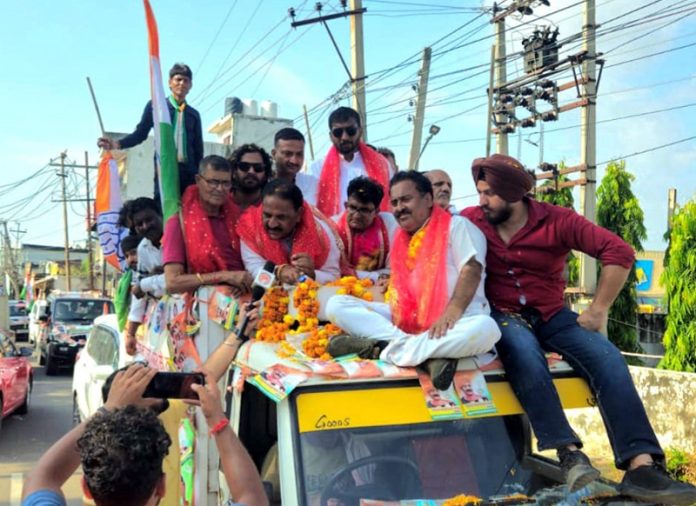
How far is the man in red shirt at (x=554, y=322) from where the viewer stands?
2871 millimetres

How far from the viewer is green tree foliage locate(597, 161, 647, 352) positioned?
16328 mm

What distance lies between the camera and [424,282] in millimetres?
3357

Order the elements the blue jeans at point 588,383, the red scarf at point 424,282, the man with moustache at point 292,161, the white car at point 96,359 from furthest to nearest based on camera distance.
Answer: the white car at point 96,359
the man with moustache at point 292,161
the red scarf at point 424,282
the blue jeans at point 588,383

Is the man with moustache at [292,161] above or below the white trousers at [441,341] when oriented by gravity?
above

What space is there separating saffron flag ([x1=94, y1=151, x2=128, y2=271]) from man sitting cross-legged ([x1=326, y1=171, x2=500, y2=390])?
3997mm

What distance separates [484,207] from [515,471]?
1267mm

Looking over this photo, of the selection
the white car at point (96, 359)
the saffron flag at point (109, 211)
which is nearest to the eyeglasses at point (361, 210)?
the white car at point (96, 359)

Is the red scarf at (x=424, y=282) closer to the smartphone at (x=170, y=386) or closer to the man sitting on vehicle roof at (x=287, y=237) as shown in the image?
the man sitting on vehicle roof at (x=287, y=237)

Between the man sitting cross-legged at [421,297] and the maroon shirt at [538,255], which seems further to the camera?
the maroon shirt at [538,255]

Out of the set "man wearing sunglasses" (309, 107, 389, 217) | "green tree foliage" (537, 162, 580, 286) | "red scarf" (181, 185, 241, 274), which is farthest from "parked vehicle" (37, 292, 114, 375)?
"red scarf" (181, 185, 241, 274)

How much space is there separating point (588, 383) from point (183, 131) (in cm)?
388

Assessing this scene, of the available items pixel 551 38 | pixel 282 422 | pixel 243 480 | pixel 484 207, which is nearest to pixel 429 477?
pixel 282 422

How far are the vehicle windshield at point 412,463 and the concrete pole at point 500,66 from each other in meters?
14.1

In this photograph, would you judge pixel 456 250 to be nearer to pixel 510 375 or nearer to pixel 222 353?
pixel 510 375
